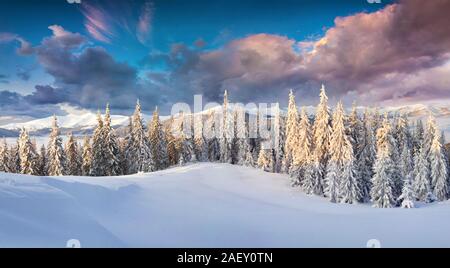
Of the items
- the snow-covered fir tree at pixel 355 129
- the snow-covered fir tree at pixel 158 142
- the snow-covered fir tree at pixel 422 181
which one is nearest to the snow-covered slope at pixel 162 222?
the snow-covered fir tree at pixel 355 129

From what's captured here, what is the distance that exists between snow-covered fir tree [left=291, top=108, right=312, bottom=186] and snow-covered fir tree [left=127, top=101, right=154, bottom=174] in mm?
23098

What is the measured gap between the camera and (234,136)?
205 ft

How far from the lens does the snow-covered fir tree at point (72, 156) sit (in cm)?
5356

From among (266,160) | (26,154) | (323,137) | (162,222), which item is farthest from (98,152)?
(162,222)

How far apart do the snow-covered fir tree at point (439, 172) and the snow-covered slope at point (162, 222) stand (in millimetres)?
22386

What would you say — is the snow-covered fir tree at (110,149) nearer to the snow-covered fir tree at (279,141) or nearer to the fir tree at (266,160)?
the fir tree at (266,160)

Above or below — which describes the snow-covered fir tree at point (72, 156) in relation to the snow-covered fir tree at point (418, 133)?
below

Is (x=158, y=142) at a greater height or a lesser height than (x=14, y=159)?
greater

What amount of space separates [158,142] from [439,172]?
137 ft

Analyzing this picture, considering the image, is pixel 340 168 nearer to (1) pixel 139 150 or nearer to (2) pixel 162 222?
(2) pixel 162 222

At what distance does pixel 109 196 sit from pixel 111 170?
106 ft

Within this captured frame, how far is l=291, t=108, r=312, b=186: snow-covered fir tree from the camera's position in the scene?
37.8 m

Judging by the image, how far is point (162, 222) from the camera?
44.0ft
